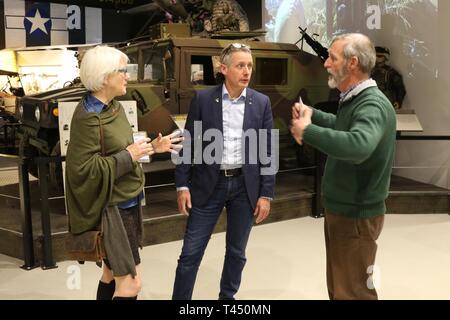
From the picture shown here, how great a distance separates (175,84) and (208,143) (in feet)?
8.21

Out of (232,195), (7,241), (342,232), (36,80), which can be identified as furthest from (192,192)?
(36,80)

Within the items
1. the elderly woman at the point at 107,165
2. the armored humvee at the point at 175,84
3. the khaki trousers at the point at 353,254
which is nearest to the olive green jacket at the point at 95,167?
the elderly woman at the point at 107,165

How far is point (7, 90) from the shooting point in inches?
421

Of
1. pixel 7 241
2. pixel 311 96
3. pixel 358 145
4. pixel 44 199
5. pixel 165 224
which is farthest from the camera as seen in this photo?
pixel 311 96

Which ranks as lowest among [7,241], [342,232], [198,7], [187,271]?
[7,241]

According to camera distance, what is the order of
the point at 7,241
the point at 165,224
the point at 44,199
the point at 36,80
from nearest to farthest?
the point at 44,199, the point at 7,241, the point at 165,224, the point at 36,80

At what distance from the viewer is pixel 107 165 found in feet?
6.49

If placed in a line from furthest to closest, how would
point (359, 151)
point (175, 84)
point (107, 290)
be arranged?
point (175, 84) → point (107, 290) → point (359, 151)

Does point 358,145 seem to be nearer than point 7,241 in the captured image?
Yes

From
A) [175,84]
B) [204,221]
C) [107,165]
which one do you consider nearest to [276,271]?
[204,221]

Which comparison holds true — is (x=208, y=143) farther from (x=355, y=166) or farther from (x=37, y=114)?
(x=37, y=114)

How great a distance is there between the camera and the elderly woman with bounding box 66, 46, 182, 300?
1.99 metres

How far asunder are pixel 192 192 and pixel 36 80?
28.3 ft

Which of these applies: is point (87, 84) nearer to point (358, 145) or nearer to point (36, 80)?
point (358, 145)
